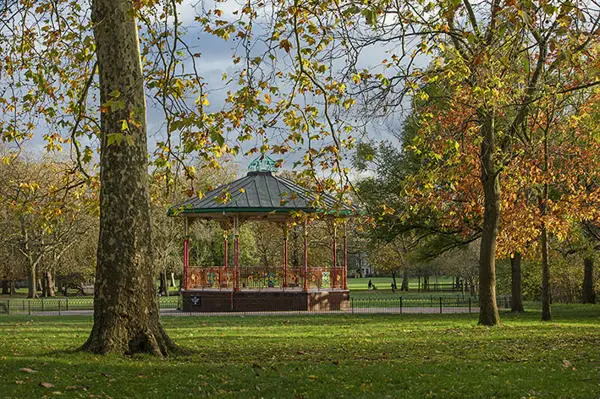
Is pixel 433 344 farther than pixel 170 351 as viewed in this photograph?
Yes

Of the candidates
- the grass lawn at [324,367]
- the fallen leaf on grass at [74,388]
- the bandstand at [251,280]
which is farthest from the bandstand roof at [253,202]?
the fallen leaf on grass at [74,388]

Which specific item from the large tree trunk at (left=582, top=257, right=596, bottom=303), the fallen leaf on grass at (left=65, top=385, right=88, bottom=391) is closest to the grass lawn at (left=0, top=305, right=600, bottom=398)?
the fallen leaf on grass at (left=65, top=385, right=88, bottom=391)

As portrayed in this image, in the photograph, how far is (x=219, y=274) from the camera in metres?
31.5

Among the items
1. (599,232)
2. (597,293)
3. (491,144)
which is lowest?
(597,293)

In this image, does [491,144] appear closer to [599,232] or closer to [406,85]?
[406,85]

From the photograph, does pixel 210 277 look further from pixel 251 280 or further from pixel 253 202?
pixel 253 202

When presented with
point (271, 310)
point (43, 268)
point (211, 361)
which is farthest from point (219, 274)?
point (43, 268)

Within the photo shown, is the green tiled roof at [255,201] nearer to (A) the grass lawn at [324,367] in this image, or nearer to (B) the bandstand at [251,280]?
(B) the bandstand at [251,280]

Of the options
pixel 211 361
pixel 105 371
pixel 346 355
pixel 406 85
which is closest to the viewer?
pixel 105 371

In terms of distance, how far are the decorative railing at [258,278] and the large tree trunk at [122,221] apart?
1921 centimetres

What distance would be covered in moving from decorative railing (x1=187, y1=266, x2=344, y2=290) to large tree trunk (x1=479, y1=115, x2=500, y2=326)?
37.8ft

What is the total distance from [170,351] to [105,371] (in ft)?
7.24

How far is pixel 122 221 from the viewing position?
38.9 feet

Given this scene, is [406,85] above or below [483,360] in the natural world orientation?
above
